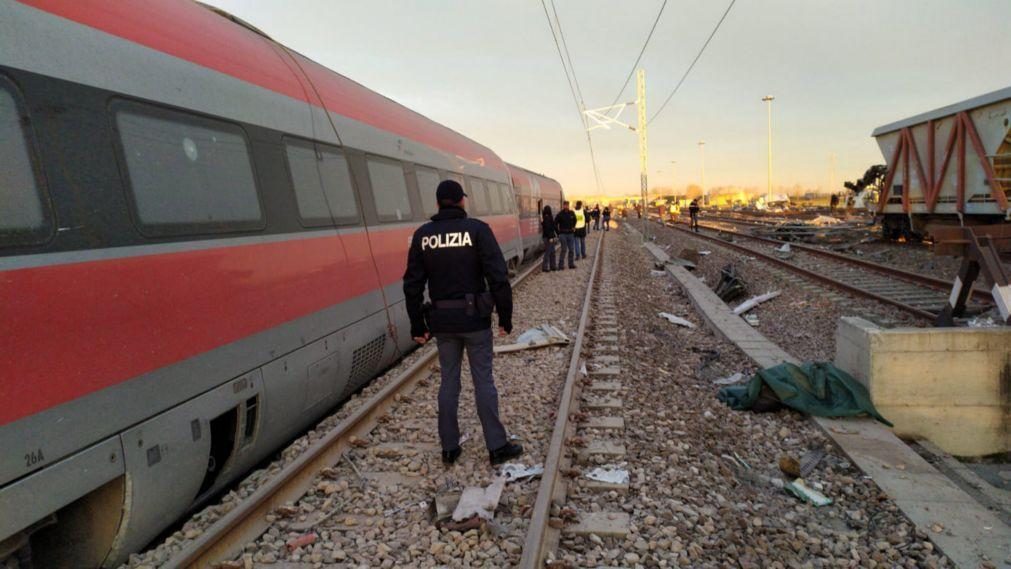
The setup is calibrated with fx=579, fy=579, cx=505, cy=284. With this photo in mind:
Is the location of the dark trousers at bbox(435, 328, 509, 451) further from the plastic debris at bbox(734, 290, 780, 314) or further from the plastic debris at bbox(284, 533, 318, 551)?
the plastic debris at bbox(734, 290, 780, 314)

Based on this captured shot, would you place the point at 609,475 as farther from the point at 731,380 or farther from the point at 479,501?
the point at 731,380

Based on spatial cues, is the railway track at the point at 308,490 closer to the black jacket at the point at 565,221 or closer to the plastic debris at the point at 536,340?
the plastic debris at the point at 536,340

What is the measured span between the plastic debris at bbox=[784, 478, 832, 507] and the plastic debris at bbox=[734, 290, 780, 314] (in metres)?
6.69

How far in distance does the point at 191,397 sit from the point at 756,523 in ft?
11.6

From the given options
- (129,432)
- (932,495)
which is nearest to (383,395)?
(129,432)

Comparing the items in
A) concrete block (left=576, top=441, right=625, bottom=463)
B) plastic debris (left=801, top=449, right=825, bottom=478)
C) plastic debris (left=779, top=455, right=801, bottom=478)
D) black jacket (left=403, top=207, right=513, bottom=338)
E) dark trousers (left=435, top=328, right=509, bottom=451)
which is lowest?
plastic debris (left=801, top=449, right=825, bottom=478)

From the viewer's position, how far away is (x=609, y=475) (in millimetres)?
4125

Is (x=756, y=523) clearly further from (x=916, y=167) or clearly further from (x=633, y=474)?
(x=916, y=167)

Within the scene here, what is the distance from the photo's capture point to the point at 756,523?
11.7ft

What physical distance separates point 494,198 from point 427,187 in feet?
18.5

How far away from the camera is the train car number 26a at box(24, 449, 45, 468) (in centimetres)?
252

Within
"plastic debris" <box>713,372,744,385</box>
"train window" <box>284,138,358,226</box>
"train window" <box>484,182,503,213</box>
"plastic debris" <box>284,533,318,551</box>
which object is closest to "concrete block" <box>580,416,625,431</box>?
"plastic debris" <box>713,372,744,385</box>

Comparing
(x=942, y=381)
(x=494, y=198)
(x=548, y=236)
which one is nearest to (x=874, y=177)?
(x=548, y=236)

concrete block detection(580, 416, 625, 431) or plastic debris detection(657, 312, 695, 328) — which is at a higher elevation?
concrete block detection(580, 416, 625, 431)
